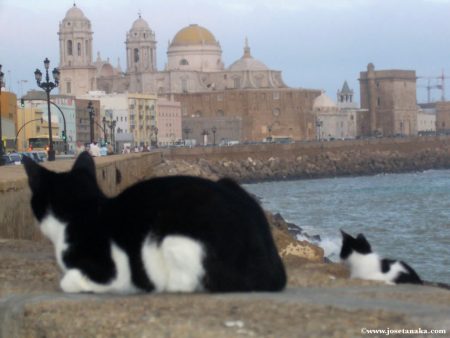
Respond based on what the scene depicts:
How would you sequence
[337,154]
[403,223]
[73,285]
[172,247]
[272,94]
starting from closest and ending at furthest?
[172,247], [73,285], [403,223], [337,154], [272,94]

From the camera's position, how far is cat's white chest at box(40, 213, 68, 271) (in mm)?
4152

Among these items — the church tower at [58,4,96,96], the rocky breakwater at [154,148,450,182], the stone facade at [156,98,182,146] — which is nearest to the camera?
the rocky breakwater at [154,148,450,182]

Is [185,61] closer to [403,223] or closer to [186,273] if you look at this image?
[403,223]

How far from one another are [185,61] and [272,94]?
1144cm

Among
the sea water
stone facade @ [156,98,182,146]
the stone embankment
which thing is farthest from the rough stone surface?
stone facade @ [156,98,182,146]

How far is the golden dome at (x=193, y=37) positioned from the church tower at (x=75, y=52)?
13.1 m

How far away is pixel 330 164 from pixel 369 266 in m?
85.2

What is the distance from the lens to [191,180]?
4.00 meters

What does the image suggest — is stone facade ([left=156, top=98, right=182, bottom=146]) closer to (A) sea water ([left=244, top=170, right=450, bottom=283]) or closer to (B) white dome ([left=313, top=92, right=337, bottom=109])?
(B) white dome ([left=313, top=92, right=337, bottom=109])

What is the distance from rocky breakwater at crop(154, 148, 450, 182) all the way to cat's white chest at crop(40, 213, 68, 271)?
70977 millimetres

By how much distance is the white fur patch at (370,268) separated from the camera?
18.4ft

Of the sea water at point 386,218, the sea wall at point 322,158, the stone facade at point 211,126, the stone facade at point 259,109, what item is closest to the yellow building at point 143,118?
the stone facade at point 211,126

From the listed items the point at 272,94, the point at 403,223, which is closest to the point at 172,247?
the point at 403,223

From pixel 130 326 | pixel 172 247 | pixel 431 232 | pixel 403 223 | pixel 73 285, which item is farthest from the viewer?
pixel 403 223
